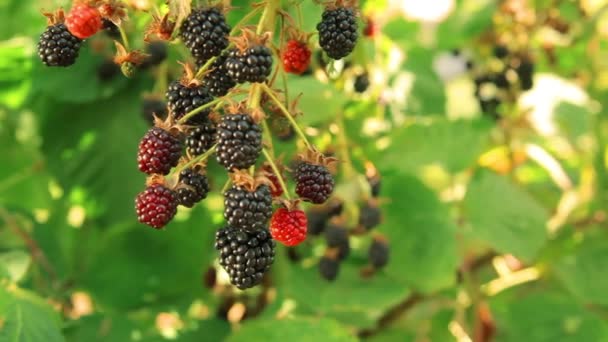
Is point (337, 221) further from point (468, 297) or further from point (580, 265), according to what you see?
point (580, 265)

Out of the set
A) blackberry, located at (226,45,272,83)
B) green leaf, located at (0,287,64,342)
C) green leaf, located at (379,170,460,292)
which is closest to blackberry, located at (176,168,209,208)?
blackberry, located at (226,45,272,83)

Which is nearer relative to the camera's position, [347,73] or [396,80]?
[347,73]

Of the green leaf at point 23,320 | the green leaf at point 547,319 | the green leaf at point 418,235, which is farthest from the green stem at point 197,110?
the green leaf at point 547,319

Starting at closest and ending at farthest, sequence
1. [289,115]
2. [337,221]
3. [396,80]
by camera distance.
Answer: [289,115], [337,221], [396,80]

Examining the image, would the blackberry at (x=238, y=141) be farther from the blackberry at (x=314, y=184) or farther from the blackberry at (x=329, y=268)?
the blackberry at (x=329, y=268)

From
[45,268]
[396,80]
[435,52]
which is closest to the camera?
[45,268]

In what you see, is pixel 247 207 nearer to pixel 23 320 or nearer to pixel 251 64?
pixel 251 64

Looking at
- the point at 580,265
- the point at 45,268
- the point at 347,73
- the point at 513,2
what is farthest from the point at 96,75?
the point at 580,265

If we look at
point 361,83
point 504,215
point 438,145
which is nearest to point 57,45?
point 361,83
